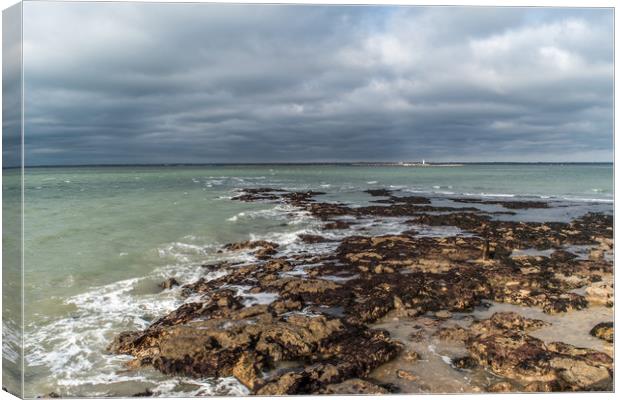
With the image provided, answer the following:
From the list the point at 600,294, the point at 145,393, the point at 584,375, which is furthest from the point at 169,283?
the point at 600,294

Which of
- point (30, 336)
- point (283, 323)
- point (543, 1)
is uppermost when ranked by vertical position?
point (543, 1)

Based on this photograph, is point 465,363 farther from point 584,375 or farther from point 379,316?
point 379,316

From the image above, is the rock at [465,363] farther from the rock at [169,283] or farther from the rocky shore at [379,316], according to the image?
the rock at [169,283]

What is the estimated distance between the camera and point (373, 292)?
937cm

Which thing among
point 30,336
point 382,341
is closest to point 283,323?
point 382,341

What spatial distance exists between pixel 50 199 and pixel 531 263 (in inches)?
1327

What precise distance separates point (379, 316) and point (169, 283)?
19.1 feet

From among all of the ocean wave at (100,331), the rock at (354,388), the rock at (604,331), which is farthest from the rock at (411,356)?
the rock at (604,331)

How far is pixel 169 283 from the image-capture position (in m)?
10.5

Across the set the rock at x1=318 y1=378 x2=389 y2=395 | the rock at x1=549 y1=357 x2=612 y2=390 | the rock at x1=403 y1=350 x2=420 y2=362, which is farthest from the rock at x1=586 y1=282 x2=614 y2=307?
the rock at x1=318 y1=378 x2=389 y2=395

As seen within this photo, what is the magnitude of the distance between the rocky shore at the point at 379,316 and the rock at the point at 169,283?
1.5 inches

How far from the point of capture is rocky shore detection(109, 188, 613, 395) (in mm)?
5918

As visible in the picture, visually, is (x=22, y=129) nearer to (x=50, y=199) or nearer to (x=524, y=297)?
(x=524, y=297)

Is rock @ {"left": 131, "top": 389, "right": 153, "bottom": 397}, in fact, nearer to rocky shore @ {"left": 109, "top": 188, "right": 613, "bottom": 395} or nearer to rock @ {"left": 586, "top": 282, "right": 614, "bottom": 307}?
rocky shore @ {"left": 109, "top": 188, "right": 613, "bottom": 395}
